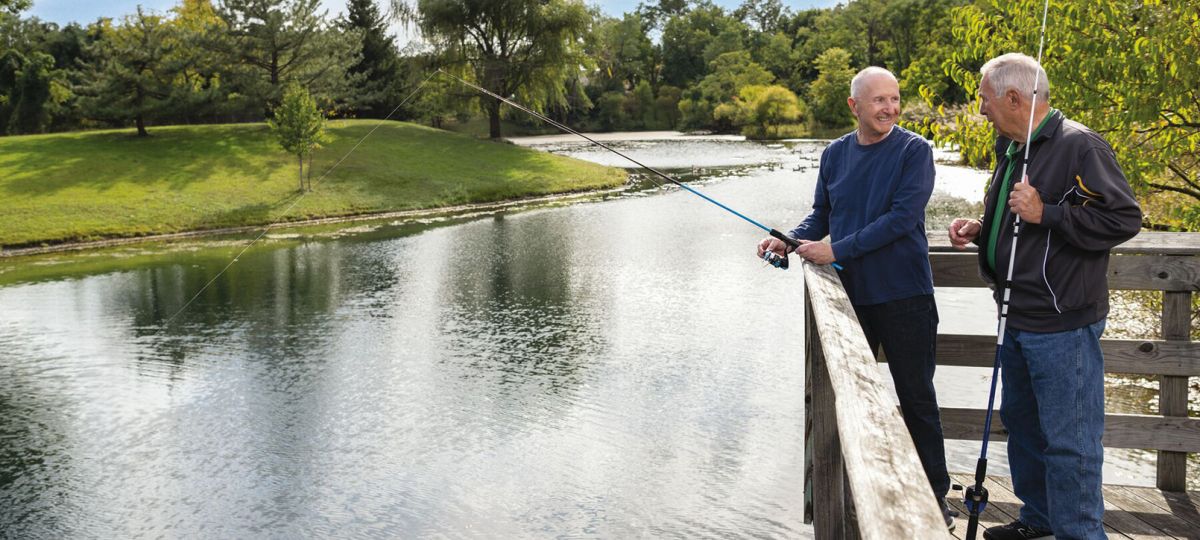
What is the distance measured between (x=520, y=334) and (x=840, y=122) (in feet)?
205

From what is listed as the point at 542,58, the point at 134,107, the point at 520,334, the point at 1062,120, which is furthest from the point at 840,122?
the point at 1062,120

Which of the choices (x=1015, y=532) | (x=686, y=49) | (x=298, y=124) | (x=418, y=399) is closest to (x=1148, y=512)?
(x=1015, y=532)

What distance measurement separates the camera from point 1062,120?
129 inches

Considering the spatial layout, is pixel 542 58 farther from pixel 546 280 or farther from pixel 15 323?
pixel 15 323

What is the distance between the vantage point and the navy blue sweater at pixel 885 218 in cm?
410

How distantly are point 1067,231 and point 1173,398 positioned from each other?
1.87 meters

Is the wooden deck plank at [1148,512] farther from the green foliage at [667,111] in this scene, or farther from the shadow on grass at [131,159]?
the green foliage at [667,111]

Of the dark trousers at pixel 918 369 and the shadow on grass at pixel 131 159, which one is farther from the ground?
the shadow on grass at pixel 131 159

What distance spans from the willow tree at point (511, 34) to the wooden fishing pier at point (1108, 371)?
43.2 metres

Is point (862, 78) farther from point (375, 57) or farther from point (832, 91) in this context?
point (832, 91)

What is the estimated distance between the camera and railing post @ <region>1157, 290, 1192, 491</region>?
4.43m

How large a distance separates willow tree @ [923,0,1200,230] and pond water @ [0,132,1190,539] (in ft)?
9.26

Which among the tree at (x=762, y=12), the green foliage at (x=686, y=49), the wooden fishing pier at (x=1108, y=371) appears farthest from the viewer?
the tree at (x=762, y=12)

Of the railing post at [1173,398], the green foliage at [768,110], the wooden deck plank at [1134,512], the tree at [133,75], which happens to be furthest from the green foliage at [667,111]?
the wooden deck plank at [1134,512]
